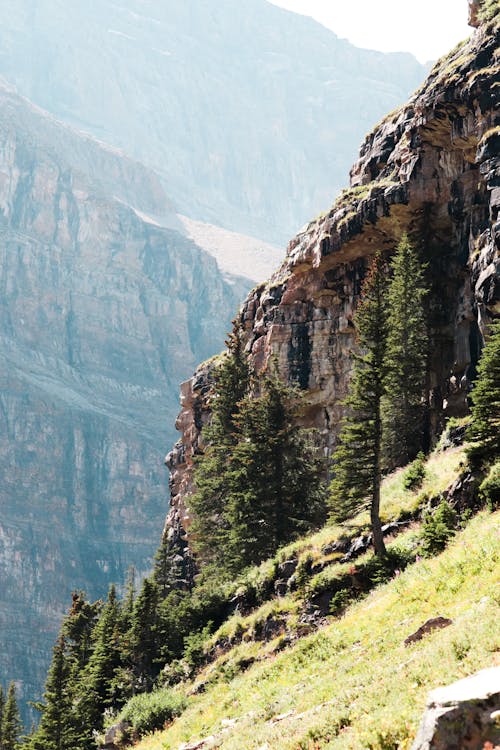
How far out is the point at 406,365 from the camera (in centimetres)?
4741

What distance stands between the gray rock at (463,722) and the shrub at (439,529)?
1655 cm

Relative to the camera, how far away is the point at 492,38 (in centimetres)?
5050

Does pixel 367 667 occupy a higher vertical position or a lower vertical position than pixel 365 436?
lower

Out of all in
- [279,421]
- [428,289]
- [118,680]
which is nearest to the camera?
[118,680]

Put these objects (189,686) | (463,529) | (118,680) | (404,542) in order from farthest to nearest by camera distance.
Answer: (118,680)
(189,686)
(404,542)
(463,529)

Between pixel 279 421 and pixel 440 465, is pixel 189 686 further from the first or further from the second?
pixel 279 421

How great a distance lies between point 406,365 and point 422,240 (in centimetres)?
1082

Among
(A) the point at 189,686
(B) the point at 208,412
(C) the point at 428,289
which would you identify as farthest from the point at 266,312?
(A) the point at 189,686

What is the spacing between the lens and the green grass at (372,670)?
40.5 ft

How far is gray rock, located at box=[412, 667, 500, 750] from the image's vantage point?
8.95 meters

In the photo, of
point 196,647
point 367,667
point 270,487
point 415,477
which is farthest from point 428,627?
point 270,487

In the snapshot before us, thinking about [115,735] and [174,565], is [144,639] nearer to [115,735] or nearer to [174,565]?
[115,735]

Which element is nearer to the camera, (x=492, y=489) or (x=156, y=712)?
(x=492, y=489)

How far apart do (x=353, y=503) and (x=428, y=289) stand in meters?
21.4
